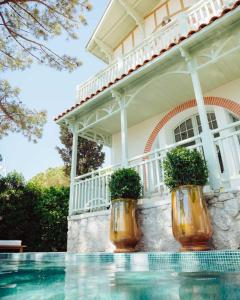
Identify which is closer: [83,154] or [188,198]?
[188,198]

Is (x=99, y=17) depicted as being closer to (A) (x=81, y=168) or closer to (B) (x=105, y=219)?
(A) (x=81, y=168)

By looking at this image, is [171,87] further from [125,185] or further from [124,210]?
[124,210]

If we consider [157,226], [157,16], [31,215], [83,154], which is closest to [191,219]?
[157,226]

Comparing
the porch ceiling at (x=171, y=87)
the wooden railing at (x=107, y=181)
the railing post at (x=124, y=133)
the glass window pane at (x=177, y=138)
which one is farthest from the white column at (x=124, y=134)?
the glass window pane at (x=177, y=138)

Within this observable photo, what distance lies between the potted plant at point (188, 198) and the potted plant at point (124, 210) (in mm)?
1057

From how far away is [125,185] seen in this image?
18.8 ft

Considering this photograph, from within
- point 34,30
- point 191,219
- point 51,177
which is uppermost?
point 51,177

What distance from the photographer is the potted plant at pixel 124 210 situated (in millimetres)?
5387

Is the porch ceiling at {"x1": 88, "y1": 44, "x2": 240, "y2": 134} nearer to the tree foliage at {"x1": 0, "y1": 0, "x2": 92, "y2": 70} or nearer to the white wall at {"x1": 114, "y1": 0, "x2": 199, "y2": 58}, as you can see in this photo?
the tree foliage at {"x1": 0, "y1": 0, "x2": 92, "y2": 70}

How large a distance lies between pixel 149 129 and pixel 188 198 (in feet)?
16.6

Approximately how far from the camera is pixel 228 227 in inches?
176

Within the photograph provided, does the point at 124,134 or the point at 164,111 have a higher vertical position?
the point at 164,111

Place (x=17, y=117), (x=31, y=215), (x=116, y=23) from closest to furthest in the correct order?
1. (x=31, y=215)
2. (x=17, y=117)
3. (x=116, y=23)

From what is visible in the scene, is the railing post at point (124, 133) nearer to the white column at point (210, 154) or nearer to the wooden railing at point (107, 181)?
the wooden railing at point (107, 181)
